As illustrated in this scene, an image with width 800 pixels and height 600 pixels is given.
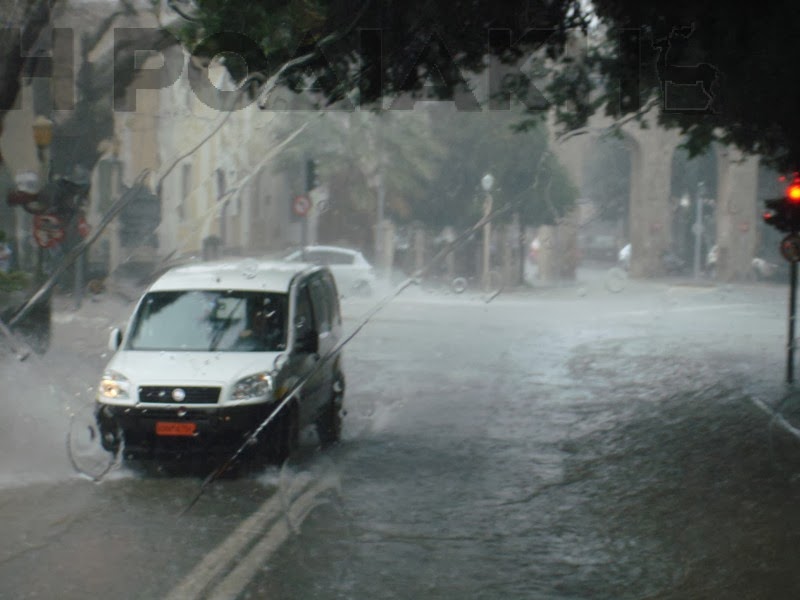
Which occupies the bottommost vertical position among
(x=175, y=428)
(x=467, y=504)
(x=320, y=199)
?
(x=467, y=504)

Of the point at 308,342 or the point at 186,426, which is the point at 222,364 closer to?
the point at 186,426

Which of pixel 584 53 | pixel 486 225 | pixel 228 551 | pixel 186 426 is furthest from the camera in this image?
pixel 486 225

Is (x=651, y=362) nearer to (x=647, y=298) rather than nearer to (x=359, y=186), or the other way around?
(x=359, y=186)

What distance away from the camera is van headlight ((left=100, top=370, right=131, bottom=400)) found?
9398mm

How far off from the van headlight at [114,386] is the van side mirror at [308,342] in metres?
1.54

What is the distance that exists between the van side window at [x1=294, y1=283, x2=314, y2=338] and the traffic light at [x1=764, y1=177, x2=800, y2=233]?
8731mm

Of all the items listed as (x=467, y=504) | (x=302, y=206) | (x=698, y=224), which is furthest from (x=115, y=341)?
(x=698, y=224)

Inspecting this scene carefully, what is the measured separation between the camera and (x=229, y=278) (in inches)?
421

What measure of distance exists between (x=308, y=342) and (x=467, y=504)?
2.42 m

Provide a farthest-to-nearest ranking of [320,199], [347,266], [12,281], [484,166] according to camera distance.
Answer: [320,199] → [347,266] → [484,166] → [12,281]

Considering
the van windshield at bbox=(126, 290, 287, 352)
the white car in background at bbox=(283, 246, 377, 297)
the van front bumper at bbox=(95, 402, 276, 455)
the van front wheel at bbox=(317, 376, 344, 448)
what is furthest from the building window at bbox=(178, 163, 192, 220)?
the van front bumper at bbox=(95, 402, 276, 455)

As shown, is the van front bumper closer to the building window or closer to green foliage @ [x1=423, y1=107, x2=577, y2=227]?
the building window

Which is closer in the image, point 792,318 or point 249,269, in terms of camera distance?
point 249,269

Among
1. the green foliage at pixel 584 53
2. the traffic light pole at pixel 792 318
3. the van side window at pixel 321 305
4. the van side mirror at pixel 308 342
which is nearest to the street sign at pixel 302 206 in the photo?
the green foliage at pixel 584 53
